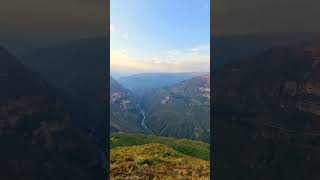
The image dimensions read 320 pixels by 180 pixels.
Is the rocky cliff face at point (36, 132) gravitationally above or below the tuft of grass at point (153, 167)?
above

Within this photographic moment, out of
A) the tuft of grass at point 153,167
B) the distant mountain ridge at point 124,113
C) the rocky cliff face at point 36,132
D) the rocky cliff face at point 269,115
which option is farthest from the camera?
the distant mountain ridge at point 124,113

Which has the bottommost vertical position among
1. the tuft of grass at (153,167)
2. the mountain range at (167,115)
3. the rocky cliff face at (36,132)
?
the mountain range at (167,115)

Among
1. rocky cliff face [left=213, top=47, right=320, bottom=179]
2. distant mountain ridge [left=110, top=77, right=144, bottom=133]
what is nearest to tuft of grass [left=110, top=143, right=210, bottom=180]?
rocky cliff face [left=213, top=47, right=320, bottom=179]

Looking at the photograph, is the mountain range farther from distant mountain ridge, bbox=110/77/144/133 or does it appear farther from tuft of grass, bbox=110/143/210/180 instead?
tuft of grass, bbox=110/143/210/180

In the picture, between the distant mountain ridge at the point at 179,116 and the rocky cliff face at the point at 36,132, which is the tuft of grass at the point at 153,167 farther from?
the distant mountain ridge at the point at 179,116

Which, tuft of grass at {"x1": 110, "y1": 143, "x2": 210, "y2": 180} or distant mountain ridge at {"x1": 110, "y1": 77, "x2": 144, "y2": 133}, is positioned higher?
tuft of grass at {"x1": 110, "y1": 143, "x2": 210, "y2": 180}

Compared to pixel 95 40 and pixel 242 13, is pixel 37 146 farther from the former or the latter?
pixel 242 13

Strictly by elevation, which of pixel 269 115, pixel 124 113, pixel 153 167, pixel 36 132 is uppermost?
pixel 269 115

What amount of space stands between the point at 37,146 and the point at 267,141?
18.5 feet

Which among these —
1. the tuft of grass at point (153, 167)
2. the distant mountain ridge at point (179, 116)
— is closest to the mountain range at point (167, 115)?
the distant mountain ridge at point (179, 116)

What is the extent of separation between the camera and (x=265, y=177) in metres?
8.29

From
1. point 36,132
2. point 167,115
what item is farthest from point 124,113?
point 36,132

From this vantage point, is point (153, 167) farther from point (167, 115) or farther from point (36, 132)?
point (167, 115)

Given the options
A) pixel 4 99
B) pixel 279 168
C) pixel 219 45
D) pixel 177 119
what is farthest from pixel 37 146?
pixel 177 119
